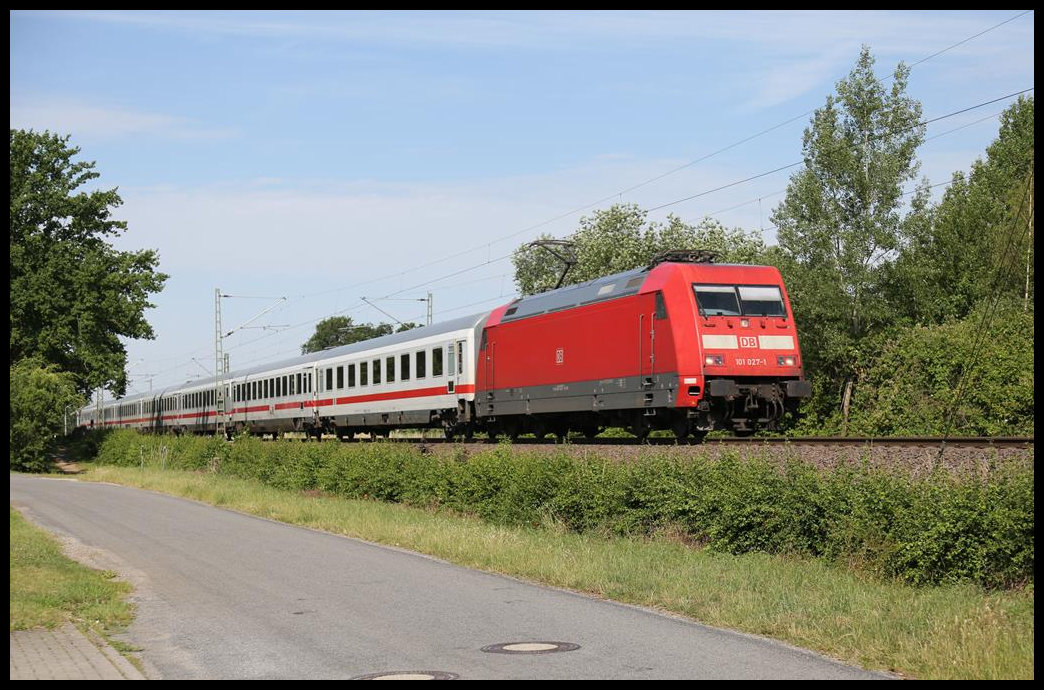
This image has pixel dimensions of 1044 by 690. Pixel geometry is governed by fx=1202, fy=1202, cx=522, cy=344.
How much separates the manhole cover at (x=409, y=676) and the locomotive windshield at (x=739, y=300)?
52.9 feet

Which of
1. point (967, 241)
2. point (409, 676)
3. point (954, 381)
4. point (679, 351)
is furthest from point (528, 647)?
point (967, 241)

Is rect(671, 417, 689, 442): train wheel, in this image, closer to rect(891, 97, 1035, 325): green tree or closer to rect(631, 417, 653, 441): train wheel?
rect(631, 417, 653, 441): train wheel

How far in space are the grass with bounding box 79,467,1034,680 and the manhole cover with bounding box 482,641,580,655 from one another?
1.87 meters

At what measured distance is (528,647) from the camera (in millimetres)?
10438

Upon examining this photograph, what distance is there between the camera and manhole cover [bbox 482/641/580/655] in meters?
10.2

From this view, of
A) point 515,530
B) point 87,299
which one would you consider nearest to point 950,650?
point 515,530

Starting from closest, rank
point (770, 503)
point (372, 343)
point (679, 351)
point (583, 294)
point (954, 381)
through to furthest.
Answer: point (770, 503) < point (679, 351) < point (583, 294) < point (954, 381) < point (372, 343)

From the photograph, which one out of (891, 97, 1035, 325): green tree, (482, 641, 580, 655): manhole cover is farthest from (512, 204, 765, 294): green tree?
(482, 641, 580, 655): manhole cover

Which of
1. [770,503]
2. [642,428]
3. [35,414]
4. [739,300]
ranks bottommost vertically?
[770,503]

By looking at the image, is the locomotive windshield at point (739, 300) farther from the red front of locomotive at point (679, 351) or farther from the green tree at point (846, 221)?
the green tree at point (846, 221)

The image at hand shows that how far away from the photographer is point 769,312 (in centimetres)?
2559

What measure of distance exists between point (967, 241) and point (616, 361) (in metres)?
35.3

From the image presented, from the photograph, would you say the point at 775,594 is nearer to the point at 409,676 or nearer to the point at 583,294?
the point at 409,676

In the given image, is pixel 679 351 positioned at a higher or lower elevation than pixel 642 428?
higher
